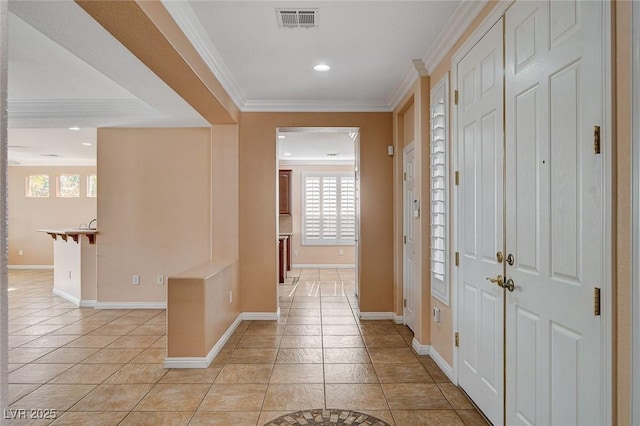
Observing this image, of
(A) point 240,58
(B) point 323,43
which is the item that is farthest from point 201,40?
(B) point 323,43

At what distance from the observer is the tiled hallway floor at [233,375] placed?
2.62 metres

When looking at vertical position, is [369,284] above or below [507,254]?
below

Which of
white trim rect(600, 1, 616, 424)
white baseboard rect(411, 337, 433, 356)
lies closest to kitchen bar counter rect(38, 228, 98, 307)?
Answer: white baseboard rect(411, 337, 433, 356)

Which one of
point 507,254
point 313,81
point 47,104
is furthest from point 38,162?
point 507,254

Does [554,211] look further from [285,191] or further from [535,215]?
[285,191]

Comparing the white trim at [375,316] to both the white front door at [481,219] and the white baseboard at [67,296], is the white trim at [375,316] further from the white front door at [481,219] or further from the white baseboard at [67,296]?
the white baseboard at [67,296]

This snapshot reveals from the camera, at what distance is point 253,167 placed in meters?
4.87

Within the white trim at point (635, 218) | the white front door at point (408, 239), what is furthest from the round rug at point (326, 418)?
the white front door at point (408, 239)

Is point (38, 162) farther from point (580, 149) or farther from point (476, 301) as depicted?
point (580, 149)

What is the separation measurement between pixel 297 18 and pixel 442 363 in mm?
2957

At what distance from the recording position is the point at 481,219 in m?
2.49

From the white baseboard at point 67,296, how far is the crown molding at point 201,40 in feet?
13.4

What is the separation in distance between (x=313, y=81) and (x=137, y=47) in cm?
199

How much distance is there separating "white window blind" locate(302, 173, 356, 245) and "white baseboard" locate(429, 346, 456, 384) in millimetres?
6109
